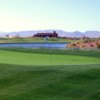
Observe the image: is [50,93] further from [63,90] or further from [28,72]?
[28,72]

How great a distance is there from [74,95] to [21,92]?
1460mm

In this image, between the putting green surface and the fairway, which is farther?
the putting green surface

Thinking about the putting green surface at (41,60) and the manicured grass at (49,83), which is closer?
the manicured grass at (49,83)

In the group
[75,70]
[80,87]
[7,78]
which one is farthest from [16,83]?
[75,70]

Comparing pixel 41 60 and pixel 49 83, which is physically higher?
pixel 49 83

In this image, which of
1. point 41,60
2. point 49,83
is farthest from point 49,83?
point 41,60

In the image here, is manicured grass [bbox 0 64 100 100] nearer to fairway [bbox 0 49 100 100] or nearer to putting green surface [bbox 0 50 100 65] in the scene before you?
fairway [bbox 0 49 100 100]

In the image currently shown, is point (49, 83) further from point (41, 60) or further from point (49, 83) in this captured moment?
point (41, 60)

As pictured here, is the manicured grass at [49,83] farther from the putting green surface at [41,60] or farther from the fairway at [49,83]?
the putting green surface at [41,60]

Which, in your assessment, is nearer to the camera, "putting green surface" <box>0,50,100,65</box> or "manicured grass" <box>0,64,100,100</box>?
"manicured grass" <box>0,64,100,100</box>

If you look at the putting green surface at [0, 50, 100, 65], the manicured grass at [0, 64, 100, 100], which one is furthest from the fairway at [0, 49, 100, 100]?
the putting green surface at [0, 50, 100, 65]

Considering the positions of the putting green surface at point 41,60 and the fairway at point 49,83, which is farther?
the putting green surface at point 41,60

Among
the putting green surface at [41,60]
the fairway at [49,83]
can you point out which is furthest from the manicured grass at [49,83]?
the putting green surface at [41,60]

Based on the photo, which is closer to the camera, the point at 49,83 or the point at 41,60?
the point at 49,83
